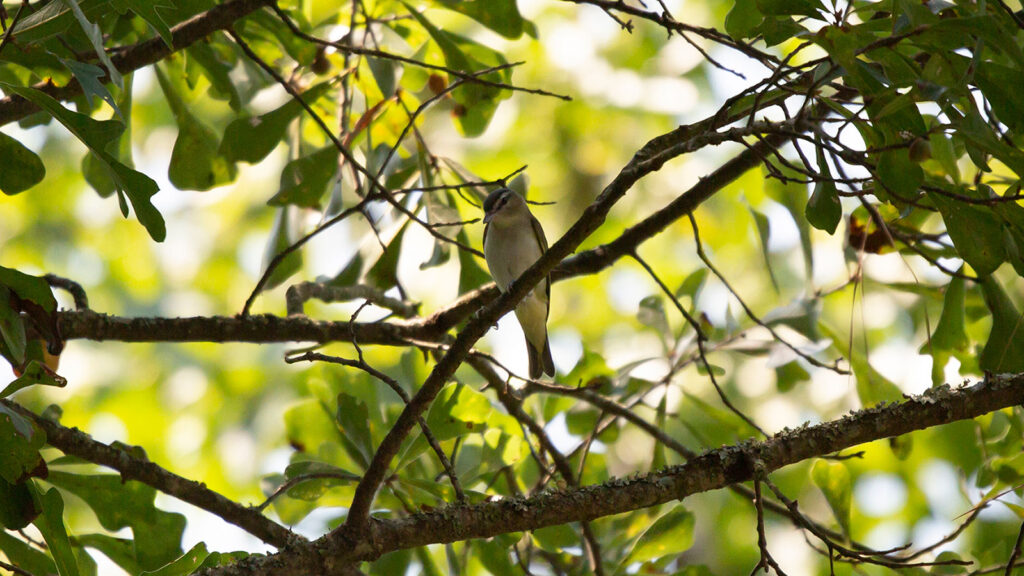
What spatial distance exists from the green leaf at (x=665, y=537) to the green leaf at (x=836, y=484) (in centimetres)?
43

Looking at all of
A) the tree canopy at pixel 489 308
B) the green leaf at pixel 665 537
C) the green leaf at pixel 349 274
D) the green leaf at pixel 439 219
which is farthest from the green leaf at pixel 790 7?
the green leaf at pixel 349 274

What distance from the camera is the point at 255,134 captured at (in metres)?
3.14

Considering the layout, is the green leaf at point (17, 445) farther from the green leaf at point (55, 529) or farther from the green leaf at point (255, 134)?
the green leaf at point (255, 134)

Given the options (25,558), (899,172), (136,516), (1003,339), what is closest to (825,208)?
(899,172)

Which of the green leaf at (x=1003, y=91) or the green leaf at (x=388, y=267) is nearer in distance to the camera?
the green leaf at (x=1003, y=91)

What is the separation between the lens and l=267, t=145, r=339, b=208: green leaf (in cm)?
322

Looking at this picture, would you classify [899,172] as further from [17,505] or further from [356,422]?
[17,505]

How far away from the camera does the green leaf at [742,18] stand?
2.33 meters

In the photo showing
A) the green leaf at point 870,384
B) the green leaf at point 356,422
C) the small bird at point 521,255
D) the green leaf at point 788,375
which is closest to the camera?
the green leaf at point 356,422

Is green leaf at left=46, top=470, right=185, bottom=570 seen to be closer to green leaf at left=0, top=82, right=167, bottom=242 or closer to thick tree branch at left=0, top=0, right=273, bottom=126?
green leaf at left=0, top=82, right=167, bottom=242

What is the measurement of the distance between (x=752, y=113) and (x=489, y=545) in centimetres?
171

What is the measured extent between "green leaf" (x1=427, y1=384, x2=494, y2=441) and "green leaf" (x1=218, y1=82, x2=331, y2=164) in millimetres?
1095

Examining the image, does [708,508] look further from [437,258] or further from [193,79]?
[193,79]

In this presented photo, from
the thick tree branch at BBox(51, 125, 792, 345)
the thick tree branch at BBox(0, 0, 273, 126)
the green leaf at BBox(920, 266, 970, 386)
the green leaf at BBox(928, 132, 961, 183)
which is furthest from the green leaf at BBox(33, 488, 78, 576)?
the green leaf at BBox(920, 266, 970, 386)
